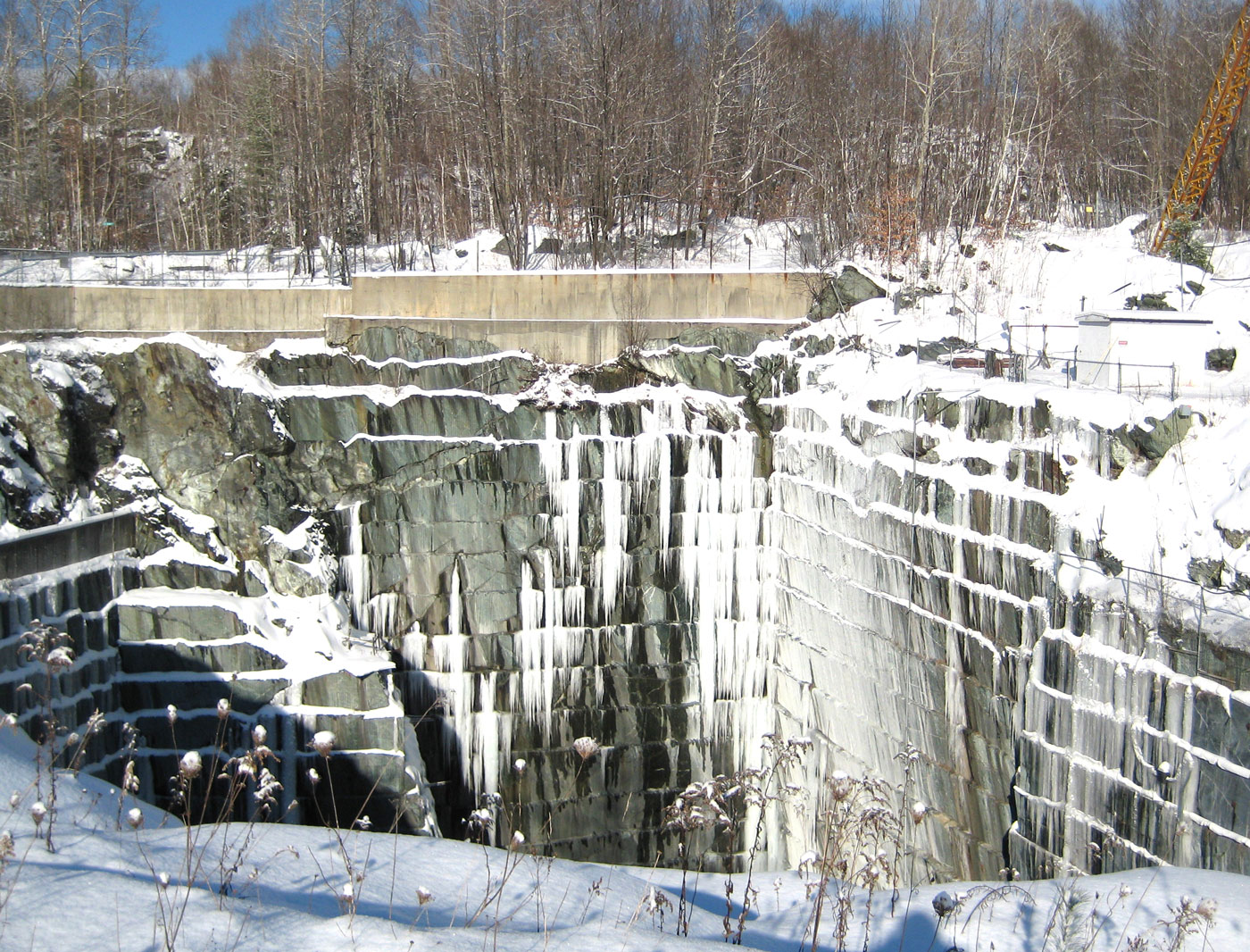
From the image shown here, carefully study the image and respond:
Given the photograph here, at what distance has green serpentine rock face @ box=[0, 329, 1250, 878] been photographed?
32.1 ft

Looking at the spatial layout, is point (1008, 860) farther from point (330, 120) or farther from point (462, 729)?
point (330, 120)

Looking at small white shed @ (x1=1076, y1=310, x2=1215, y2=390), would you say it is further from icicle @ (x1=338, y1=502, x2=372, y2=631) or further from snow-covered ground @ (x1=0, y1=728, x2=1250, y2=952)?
icicle @ (x1=338, y1=502, x2=372, y2=631)

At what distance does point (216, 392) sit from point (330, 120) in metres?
15.7

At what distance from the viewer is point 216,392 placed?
488 inches

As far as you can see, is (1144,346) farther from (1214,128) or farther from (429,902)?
(429,902)

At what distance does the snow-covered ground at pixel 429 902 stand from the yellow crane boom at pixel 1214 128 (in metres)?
14.7

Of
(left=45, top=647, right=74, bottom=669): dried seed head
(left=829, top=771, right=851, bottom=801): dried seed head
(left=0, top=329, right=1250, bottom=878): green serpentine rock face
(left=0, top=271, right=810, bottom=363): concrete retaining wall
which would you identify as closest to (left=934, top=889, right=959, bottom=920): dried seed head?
(left=829, top=771, right=851, bottom=801): dried seed head

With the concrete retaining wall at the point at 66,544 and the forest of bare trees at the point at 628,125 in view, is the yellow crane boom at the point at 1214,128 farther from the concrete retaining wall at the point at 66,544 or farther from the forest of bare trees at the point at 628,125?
the concrete retaining wall at the point at 66,544

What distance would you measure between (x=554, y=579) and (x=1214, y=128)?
13.7 meters

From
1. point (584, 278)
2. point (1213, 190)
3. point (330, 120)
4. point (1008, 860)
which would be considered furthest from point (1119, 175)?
point (1008, 860)

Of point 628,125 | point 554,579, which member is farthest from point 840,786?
point 628,125

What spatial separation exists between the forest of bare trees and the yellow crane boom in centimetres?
284

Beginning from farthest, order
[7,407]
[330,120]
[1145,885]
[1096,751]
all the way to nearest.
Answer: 1. [330,120]
2. [7,407]
3. [1096,751]
4. [1145,885]

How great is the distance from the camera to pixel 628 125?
22172 millimetres
